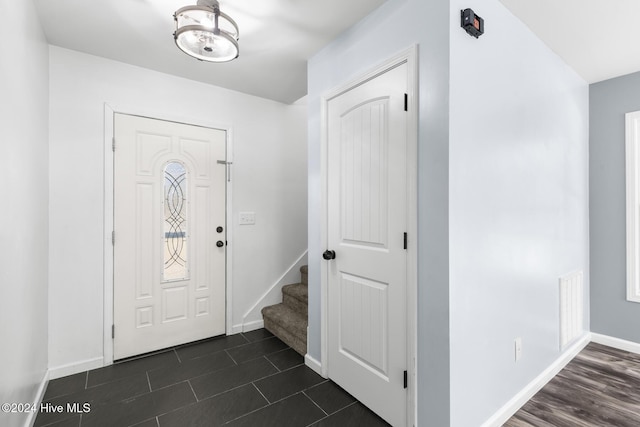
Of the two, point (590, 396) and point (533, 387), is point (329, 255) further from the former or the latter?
point (590, 396)

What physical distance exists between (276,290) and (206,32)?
2.54 m

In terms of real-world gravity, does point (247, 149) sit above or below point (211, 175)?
above

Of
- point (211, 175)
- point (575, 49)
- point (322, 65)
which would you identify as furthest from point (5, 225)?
point (575, 49)

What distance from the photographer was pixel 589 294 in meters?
2.88

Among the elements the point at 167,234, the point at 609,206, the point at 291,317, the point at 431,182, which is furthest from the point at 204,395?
the point at 609,206

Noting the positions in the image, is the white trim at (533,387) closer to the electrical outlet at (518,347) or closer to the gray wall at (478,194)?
the gray wall at (478,194)

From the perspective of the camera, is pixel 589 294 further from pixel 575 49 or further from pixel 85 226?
pixel 85 226

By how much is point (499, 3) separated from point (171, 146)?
2644 millimetres

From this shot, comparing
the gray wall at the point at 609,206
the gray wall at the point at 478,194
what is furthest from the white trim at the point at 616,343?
the gray wall at the point at 478,194

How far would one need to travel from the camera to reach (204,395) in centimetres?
207

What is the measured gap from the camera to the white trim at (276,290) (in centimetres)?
323

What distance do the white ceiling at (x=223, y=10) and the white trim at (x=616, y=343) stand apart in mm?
3418

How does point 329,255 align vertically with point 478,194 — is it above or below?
below

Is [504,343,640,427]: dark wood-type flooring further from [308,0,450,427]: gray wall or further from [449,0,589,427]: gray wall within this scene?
[308,0,450,427]: gray wall
